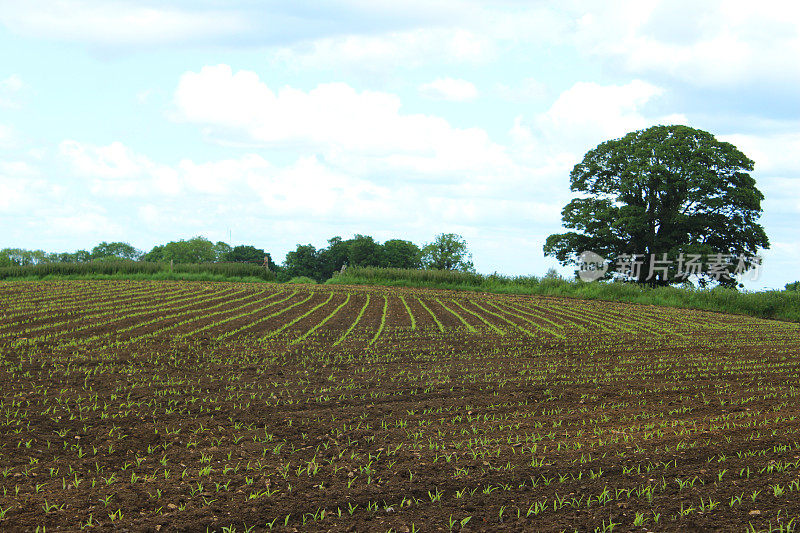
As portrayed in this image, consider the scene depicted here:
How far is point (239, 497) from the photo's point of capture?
5.69 m

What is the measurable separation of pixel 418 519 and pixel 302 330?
11619 mm

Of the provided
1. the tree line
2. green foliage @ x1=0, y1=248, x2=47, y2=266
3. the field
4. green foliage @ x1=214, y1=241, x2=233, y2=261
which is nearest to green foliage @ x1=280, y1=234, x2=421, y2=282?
the tree line

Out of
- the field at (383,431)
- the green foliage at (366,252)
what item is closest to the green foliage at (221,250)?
the green foliage at (366,252)

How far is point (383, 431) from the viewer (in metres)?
7.75

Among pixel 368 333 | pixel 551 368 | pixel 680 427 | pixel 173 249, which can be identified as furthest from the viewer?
pixel 173 249

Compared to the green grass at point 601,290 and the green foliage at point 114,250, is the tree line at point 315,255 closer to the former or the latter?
the green foliage at point 114,250

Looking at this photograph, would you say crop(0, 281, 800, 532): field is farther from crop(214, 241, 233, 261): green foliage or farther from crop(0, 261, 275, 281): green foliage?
crop(214, 241, 233, 261): green foliage

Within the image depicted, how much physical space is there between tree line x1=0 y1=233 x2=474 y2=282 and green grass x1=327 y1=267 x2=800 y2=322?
18.8 metres

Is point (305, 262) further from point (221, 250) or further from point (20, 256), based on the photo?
point (20, 256)

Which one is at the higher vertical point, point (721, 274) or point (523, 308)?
point (721, 274)

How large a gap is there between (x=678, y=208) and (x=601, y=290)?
821cm

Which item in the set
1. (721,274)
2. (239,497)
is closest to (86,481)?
(239,497)

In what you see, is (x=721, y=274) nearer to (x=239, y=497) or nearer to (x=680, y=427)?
(x=680, y=427)

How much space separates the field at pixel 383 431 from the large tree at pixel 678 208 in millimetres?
21423
